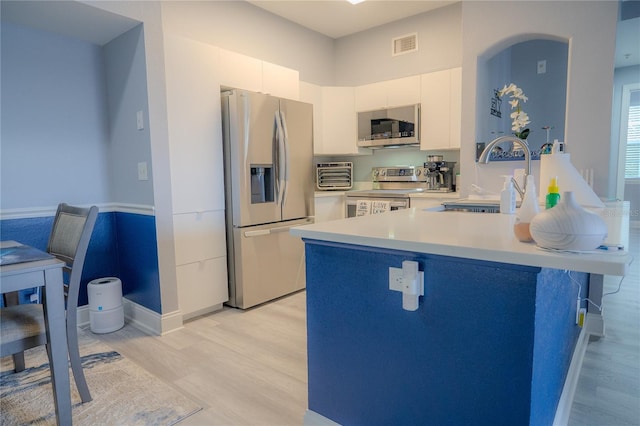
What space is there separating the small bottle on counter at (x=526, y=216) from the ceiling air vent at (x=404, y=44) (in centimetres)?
331

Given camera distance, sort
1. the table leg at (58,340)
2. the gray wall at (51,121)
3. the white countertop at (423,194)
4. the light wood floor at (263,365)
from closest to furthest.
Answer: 1. the table leg at (58,340)
2. the light wood floor at (263,365)
3. the gray wall at (51,121)
4. the white countertop at (423,194)

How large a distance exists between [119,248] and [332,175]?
222 centimetres

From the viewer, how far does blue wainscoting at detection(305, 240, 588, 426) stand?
112 centimetres

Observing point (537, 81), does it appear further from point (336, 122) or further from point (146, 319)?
point (146, 319)

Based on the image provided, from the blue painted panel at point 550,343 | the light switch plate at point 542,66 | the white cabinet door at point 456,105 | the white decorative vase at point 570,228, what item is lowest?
the blue painted panel at point 550,343

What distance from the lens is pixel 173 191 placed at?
8.95ft

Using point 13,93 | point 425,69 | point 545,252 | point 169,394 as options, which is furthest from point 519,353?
point 425,69

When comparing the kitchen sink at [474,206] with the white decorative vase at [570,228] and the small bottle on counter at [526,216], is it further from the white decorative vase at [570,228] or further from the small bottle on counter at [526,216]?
the white decorative vase at [570,228]

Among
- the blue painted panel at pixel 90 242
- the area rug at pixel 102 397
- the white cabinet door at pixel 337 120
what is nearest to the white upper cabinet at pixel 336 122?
the white cabinet door at pixel 337 120

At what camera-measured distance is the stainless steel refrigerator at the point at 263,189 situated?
3029 mm

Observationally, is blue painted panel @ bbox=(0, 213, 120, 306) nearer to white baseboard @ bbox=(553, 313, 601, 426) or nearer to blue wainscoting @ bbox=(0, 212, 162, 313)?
blue wainscoting @ bbox=(0, 212, 162, 313)

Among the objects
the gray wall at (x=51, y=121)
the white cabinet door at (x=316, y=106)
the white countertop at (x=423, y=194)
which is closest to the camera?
the gray wall at (x=51, y=121)

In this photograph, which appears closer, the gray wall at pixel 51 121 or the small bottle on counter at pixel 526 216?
the small bottle on counter at pixel 526 216

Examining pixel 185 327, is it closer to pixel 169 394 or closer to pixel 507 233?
pixel 169 394
